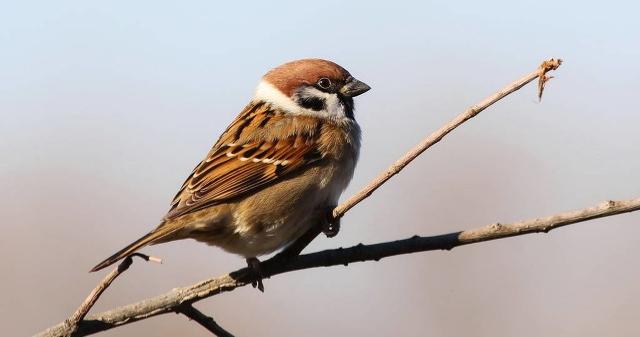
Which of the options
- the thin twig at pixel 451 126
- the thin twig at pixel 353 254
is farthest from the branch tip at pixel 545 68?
the thin twig at pixel 353 254

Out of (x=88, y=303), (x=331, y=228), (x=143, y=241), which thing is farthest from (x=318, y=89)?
(x=88, y=303)

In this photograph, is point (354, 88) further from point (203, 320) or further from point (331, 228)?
point (203, 320)

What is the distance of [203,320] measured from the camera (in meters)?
2.23

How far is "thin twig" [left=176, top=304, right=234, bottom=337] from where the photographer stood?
A: 219cm

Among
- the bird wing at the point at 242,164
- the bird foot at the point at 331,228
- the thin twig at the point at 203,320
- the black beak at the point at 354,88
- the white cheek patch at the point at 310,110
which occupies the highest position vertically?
the black beak at the point at 354,88

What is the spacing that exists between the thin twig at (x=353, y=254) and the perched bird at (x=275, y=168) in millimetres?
390

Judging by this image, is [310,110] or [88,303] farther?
[310,110]

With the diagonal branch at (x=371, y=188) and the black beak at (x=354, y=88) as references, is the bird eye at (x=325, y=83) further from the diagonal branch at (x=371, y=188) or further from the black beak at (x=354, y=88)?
the diagonal branch at (x=371, y=188)

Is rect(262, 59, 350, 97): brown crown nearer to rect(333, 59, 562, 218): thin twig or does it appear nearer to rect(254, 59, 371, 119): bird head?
rect(254, 59, 371, 119): bird head

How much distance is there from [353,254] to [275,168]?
1109mm

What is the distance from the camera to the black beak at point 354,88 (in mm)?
3842

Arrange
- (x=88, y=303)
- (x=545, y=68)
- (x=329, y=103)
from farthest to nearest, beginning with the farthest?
(x=329, y=103), (x=545, y=68), (x=88, y=303)

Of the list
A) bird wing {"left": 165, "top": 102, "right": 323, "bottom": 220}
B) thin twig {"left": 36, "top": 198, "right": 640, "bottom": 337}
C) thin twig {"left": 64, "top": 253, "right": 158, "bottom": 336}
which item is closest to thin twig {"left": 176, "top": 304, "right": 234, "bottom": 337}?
thin twig {"left": 36, "top": 198, "right": 640, "bottom": 337}

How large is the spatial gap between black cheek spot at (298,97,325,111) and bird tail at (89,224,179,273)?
1.12 meters
